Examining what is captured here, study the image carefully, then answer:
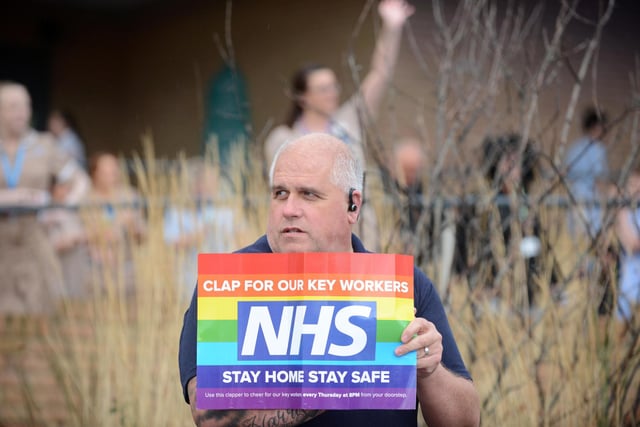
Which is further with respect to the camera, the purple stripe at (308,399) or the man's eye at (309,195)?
the man's eye at (309,195)

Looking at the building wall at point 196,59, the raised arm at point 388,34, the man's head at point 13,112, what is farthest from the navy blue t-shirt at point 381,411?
the building wall at point 196,59

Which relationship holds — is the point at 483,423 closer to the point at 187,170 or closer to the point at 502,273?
the point at 502,273

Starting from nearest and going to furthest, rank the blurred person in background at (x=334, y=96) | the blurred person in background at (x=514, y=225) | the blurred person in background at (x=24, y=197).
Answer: the blurred person in background at (x=514, y=225) < the blurred person in background at (x=334, y=96) < the blurred person in background at (x=24, y=197)

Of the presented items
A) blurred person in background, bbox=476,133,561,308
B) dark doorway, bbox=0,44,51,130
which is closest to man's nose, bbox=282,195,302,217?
blurred person in background, bbox=476,133,561,308

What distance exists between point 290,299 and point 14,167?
13.7ft

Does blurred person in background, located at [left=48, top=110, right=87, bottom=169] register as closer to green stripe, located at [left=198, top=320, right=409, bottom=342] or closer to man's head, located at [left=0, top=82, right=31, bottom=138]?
man's head, located at [left=0, top=82, right=31, bottom=138]

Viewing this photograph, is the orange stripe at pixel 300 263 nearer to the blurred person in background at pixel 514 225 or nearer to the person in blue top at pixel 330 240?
the person in blue top at pixel 330 240

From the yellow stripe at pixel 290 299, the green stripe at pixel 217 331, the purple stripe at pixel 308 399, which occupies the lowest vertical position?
the purple stripe at pixel 308 399

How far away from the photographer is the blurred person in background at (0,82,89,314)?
5848mm

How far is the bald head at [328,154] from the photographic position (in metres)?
2.77

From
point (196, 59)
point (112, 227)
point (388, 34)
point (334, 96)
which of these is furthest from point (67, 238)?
point (196, 59)

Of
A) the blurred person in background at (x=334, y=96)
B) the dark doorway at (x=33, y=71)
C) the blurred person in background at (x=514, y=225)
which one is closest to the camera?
the blurred person in background at (x=514, y=225)

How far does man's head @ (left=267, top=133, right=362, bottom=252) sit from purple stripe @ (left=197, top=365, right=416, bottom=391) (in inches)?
14.2

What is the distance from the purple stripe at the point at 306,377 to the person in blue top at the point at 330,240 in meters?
0.14
